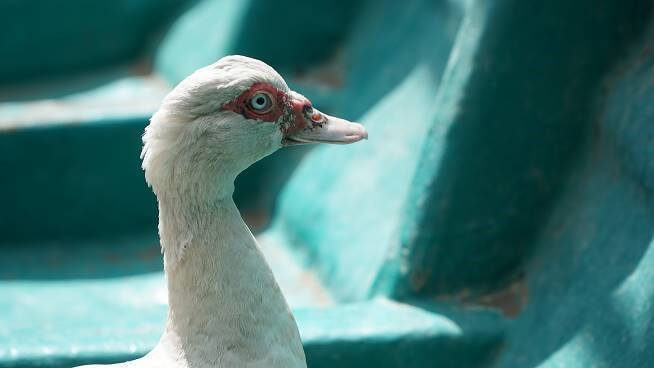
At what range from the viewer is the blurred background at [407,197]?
219cm

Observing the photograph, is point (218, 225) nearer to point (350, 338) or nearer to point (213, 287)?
point (213, 287)

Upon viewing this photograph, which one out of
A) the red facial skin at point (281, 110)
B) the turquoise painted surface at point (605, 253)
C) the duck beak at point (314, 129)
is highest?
the red facial skin at point (281, 110)

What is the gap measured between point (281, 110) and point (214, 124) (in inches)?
6.1

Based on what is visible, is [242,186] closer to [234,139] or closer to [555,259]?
[555,259]

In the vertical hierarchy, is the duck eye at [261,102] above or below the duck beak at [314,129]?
above

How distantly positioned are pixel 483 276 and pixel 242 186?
1.12m

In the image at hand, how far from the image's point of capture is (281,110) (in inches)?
73.4

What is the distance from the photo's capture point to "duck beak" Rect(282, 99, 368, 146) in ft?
6.23

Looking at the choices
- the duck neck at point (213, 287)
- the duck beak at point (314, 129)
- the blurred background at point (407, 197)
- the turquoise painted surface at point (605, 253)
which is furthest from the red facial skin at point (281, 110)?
the turquoise painted surface at point (605, 253)

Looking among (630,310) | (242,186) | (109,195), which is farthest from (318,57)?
(630,310)

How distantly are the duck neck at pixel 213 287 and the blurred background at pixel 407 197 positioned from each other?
1.13 ft

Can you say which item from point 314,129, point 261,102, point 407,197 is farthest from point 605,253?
point 261,102

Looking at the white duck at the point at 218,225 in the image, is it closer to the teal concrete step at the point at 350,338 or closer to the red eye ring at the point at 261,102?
the red eye ring at the point at 261,102

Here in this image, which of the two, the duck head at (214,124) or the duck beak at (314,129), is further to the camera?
the duck beak at (314,129)
